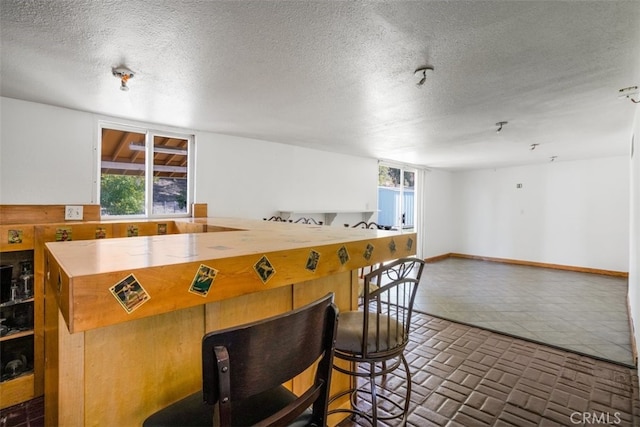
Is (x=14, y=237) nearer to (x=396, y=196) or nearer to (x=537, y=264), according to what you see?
(x=396, y=196)

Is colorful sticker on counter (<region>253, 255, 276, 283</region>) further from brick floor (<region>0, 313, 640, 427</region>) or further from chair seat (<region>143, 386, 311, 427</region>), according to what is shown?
brick floor (<region>0, 313, 640, 427</region>)

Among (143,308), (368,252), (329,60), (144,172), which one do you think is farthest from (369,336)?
(144,172)

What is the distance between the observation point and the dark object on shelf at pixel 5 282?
87.2 inches

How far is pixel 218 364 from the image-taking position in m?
0.60

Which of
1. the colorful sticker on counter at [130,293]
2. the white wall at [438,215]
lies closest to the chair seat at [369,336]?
the colorful sticker on counter at [130,293]

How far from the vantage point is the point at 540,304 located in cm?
417

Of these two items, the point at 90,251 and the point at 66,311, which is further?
the point at 90,251

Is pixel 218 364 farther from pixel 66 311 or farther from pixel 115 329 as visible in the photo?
pixel 115 329

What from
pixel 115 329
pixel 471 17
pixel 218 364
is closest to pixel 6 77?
pixel 115 329

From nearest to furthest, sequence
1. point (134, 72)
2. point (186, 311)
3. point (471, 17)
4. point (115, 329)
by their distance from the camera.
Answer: point (115, 329)
point (186, 311)
point (471, 17)
point (134, 72)

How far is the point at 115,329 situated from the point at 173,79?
1.87m

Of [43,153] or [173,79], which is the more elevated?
[173,79]

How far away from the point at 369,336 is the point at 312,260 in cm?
61

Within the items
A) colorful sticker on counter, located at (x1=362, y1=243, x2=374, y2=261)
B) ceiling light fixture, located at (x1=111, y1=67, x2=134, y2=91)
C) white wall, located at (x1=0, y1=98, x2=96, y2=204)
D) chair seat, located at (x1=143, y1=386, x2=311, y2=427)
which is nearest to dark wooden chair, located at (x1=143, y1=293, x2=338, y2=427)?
chair seat, located at (x1=143, y1=386, x2=311, y2=427)
